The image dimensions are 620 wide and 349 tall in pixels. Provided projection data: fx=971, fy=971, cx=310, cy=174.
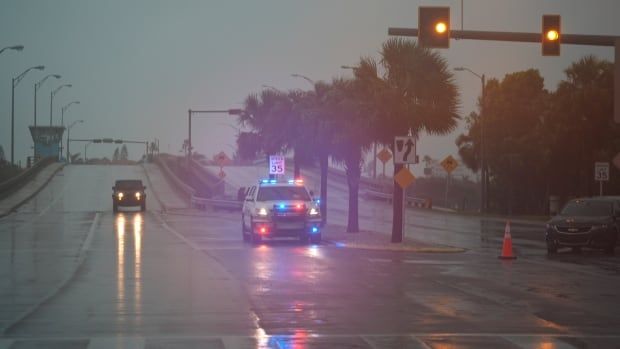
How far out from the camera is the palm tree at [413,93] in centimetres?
3156

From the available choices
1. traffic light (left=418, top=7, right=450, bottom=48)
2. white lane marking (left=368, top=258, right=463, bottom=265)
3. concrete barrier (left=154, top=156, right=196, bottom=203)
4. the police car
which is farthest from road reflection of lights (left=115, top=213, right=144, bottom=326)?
concrete barrier (left=154, top=156, right=196, bottom=203)

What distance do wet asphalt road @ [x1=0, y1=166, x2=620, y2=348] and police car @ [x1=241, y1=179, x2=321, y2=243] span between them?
62cm

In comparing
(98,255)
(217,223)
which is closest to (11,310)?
(98,255)

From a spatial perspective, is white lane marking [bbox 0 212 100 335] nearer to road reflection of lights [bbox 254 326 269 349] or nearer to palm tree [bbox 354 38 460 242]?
road reflection of lights [bbox 254 326 269 349]

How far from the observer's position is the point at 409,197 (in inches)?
3007

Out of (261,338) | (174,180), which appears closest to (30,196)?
(174,180)

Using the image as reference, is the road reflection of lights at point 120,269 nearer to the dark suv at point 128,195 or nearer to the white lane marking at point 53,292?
the white lane marking at point 53,292

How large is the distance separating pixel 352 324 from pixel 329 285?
501 cm

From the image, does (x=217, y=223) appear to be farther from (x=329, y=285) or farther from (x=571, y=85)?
(x=329, y=285)

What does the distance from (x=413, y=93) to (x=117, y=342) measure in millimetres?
21432

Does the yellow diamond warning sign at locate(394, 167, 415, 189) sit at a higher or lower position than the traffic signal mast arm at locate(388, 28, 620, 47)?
lower

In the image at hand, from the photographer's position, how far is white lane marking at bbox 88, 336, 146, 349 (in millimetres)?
11414

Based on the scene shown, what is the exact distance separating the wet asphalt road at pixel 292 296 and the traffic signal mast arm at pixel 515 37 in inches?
211

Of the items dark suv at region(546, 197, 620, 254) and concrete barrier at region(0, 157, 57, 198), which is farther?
concrete barrier at region(0, 157, 57, 198)
